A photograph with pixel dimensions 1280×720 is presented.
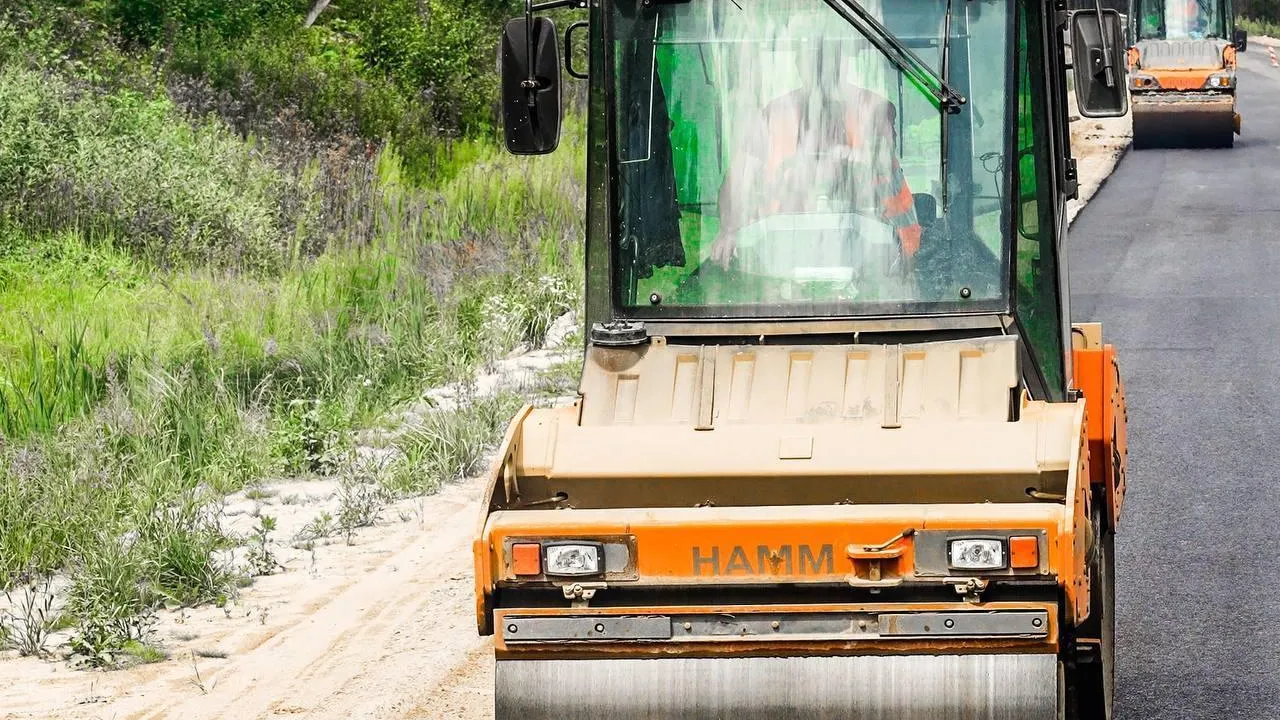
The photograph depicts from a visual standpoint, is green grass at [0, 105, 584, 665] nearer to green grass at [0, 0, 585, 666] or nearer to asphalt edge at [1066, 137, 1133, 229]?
green grass at [0, 0, 585, 666]

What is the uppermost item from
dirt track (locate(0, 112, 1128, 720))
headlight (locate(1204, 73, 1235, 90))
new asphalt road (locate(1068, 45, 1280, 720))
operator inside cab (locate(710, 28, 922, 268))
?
operator inside cab (locate(710, 28, 922, 268))

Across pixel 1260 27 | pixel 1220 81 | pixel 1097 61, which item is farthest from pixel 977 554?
pixel 1260 27

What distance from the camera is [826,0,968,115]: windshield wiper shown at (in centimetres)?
555

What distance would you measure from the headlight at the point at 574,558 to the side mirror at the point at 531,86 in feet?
4.75

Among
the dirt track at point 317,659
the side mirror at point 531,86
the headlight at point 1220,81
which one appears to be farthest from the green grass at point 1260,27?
the side mirror at point 531,86

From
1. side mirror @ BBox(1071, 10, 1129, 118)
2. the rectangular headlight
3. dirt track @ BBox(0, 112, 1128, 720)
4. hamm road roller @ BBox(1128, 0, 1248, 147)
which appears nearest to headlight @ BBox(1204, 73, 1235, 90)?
hamm road roller @ BBox(1128, 0, 1248, 147)

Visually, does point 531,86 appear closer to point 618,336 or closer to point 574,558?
point 618,336

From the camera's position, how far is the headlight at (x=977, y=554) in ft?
15.5

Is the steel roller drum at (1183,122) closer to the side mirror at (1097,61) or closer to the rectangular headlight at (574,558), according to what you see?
the side mirror at (1097,61)

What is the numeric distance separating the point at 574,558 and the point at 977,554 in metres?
1.03

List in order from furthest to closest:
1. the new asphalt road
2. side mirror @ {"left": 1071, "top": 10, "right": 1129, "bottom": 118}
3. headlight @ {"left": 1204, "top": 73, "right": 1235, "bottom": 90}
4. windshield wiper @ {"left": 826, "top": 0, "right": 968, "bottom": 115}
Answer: headlight @ {"left": 1204, "top": 73, "right": 1235, "bottom": 90} → the new asphalt road → side mirror @ {"left": 1071, "top": 10, "right": 1129, "bottom": 118} → windshield wiper @ {"left": 826, "top": 0, "right": 968, "bottom": 115}

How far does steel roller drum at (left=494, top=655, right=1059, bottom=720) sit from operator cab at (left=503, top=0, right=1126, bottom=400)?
1.11 metres

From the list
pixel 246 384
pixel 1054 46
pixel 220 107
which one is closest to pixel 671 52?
pixel 1054 46

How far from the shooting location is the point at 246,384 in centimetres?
1109
